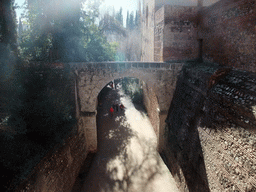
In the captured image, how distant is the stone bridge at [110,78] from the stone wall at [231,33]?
1.84 m

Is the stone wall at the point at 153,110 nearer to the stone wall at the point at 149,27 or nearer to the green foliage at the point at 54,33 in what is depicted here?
the stone wall at the point at 149,27

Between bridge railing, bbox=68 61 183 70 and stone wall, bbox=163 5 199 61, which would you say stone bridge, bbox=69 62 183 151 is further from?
stone wall, bbox=163 5 199 61

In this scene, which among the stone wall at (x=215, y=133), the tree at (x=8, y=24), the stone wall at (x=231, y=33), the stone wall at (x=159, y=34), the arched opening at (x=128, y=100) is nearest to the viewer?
the stone wall at (x=215, y=133)

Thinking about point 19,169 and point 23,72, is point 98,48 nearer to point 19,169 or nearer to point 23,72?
point 23,72

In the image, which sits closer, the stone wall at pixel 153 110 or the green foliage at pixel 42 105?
the green foliage at pixel 42 105

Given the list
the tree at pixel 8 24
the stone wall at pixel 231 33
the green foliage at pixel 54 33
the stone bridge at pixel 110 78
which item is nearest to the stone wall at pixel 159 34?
the stone bridge at pixel 110 78

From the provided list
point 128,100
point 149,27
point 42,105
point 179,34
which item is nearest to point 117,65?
point 42,105

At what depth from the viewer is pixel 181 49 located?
9000mm

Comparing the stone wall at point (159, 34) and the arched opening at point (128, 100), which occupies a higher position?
the stone wall at point (159, 34)

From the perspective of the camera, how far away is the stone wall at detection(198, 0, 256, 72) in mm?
5625

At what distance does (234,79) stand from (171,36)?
4754 mm

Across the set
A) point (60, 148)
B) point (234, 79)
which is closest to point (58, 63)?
point (60, 148)

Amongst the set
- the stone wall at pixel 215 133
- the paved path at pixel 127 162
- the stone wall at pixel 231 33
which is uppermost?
the stone wall at pixel 231 33

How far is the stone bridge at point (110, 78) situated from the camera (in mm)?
7668
